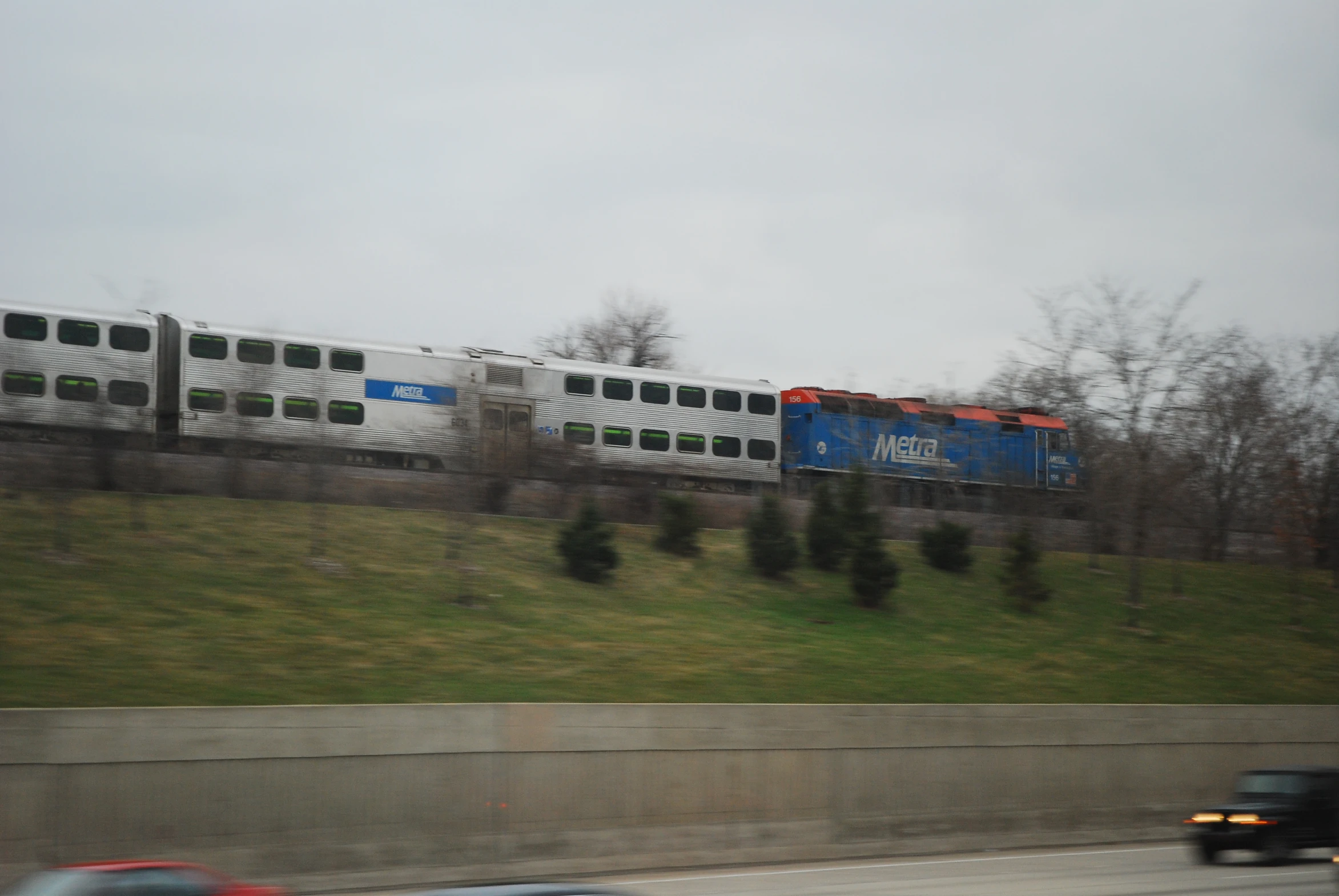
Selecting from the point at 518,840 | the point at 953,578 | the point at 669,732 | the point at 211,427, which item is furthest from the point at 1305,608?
the point at 211,427

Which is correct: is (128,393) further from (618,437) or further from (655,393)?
(655,393)

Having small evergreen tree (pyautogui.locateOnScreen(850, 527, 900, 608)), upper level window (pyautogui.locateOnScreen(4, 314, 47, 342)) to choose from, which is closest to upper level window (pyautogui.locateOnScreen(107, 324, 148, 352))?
upper level window (pyautogui.locateOnScreen(4, 314, 47, 342))

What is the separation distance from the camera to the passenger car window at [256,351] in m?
34.9

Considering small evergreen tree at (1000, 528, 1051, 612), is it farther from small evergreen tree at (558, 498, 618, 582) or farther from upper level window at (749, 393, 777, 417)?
small evergreen tree at (558, 498, 618, 582)

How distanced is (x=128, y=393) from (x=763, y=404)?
67.8ft

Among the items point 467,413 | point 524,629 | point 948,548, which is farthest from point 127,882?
Result: point 948,548

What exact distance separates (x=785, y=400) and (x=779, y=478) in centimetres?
312

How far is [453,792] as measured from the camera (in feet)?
56.2

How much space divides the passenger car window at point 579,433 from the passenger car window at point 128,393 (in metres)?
12.3

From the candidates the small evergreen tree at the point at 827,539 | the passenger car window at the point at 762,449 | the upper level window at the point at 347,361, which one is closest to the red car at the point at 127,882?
the small evergreen tree at the point at 827,539

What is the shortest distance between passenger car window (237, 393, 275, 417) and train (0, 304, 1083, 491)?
0.05 metres

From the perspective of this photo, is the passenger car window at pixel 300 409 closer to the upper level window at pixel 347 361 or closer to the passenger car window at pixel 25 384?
the upper level window at pixel 347 361

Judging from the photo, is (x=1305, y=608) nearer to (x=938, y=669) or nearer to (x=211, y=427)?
(x=938, y=669)

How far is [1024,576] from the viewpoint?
35531 mm
